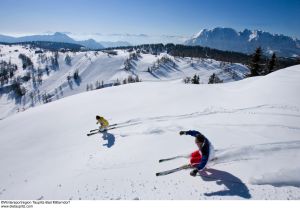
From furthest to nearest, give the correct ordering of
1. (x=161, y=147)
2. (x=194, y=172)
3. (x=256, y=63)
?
(x=256, y=63) < (x=161, y=147) < (x=194, y=172)

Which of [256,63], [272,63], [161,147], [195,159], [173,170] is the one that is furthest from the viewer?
[272,63]

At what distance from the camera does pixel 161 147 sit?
15.5 m

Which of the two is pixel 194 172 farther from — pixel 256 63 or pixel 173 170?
pixel 256 63

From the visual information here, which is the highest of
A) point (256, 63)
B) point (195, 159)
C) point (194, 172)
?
point (256, 63)

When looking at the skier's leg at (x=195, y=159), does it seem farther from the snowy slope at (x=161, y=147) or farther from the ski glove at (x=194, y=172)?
the snowy slope at (x=161, y=147)

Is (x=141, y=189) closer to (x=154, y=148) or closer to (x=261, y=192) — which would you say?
(x=154, y=148)

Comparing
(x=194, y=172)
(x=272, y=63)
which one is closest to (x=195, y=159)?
(x=194, y=172)

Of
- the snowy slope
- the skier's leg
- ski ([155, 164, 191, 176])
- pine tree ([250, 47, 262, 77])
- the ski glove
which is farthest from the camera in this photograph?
pine tree ([250, 47, 262, 77])

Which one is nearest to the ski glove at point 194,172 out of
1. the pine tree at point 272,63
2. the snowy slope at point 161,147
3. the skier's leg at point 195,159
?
the snowy slope at point 161,147

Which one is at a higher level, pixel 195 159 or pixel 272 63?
pixel 272 63

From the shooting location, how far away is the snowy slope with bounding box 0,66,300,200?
1113 cm

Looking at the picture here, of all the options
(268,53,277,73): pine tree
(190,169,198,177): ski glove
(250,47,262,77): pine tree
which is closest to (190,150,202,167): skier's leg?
(190,169,198,177): ski glove

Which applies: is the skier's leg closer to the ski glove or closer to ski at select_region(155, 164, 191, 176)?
ski at select_region(155, 164, 191, 176)

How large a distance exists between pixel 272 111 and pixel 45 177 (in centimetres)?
1756
